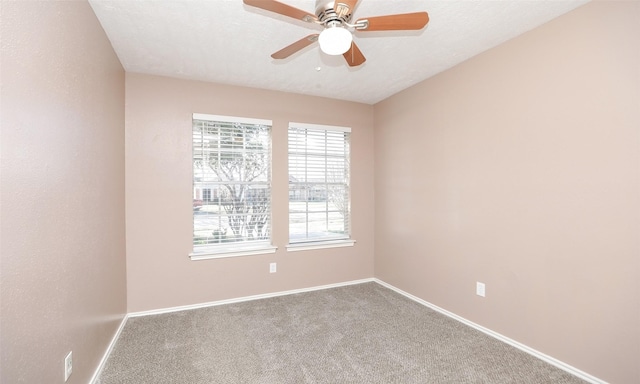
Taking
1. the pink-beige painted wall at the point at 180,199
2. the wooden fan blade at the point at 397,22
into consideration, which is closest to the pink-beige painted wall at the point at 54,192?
the pink-beige painted wall at the point at 180,199

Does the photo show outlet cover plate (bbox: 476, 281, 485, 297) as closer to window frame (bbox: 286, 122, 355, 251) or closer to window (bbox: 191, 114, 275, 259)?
window frame (bbox: 286, 122, 355, 251)

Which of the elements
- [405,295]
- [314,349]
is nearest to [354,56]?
[314,349]

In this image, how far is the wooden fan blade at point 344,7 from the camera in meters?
1.51

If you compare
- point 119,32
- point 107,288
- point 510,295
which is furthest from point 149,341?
point 510,295

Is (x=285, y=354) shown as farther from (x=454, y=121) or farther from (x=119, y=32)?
(x=119, y=32)

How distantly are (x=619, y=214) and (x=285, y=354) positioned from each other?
2.56 meters

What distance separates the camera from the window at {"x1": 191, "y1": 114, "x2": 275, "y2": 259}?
3441 mm

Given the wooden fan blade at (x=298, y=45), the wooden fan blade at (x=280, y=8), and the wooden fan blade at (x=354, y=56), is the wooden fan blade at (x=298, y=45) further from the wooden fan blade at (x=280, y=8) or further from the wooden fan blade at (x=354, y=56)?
the wooden fan blade at (x=354, y=56)

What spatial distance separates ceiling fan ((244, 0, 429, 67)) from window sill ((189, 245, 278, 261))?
8.50 feet

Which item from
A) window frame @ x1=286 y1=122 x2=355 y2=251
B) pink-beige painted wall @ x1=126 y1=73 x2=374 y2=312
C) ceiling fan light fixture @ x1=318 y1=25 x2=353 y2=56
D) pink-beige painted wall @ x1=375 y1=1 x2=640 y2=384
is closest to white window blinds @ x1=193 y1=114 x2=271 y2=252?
pink-beige painted wall @ x1=126 y1=73 x2=374 y2=312

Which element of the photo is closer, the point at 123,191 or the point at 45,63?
the point at 45,63

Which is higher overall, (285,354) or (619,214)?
(619,214)

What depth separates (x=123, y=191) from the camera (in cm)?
297

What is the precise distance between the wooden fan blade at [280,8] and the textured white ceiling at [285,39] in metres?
0.48
